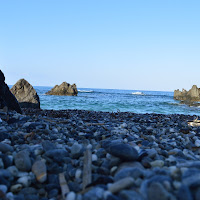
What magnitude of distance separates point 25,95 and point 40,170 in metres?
11.8

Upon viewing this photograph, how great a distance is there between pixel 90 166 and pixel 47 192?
46 centimetres

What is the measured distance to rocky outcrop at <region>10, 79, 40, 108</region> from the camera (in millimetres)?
12688

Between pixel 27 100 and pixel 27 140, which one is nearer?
pixel 27 140

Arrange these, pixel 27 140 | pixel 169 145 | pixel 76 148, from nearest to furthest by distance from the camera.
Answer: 1. pixel 76 148
2. pixel 27 140
3. pixel 169 145

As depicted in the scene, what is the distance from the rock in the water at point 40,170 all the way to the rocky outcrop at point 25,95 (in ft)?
36.1

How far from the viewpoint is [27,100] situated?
41.9 feet

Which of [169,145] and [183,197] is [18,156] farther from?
[169,145]

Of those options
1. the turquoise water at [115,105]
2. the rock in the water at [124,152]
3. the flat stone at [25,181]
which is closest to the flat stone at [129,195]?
the rock in the water at [124,152]

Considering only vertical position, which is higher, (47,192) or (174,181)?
(174,181)

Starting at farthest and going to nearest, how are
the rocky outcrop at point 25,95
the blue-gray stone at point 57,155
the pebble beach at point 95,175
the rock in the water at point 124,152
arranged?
the rocky outcrop at point 25,95 < the blue-gray stone at point 57,155 < the rock in the water at point 124,152 < the pebble beach at point 95,175

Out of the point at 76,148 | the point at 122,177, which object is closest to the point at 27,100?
the point at 76,148

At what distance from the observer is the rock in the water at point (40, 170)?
1997 millimetres

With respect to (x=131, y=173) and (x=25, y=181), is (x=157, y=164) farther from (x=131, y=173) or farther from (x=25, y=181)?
(x=25, y=181)

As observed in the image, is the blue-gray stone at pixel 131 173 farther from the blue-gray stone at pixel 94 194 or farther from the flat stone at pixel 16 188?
the flat stone at pixel 16 188
